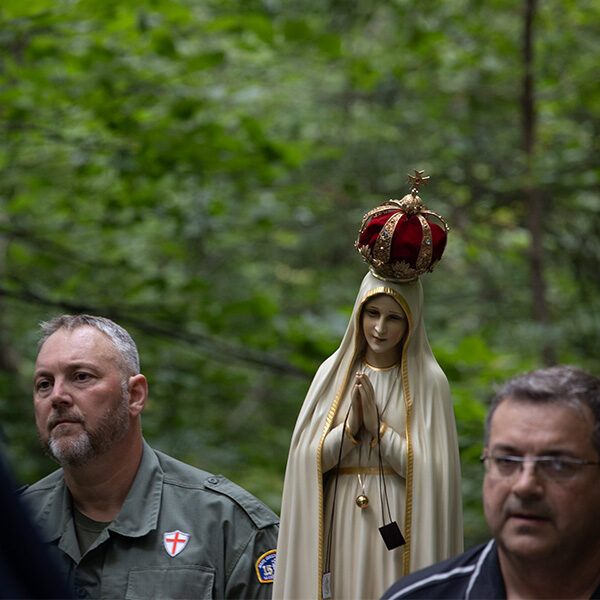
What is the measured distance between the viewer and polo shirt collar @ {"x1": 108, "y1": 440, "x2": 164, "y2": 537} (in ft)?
11.1

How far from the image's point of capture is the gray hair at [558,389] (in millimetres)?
2338

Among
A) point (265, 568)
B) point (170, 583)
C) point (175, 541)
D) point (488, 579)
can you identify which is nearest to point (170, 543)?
point (175, 541)

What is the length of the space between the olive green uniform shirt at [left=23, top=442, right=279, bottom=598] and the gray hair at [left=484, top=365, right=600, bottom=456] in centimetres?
133

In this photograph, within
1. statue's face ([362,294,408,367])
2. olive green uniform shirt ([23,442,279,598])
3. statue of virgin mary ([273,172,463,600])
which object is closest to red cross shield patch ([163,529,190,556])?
olive green uniform shirt ([23,442,279,598])

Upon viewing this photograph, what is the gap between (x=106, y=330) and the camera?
138 inches

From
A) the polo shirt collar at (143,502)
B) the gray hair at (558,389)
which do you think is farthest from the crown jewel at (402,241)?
the polo shirt collar at (143,502)

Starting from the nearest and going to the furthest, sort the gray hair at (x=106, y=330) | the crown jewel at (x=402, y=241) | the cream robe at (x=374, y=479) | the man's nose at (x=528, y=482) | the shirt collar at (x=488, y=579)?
the man's nose at (x=528, y=482), the shirt collar at (x=488, y=579), the cream robe at (x=374, y=479), the crown jewel at (x=402, y=241), the gray hair at (x=106, y=330)

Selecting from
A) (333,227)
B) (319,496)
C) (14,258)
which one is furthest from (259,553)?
(333,227)

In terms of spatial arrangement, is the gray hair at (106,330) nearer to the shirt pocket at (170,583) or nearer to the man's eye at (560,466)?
the shirt pocket at (170,583)

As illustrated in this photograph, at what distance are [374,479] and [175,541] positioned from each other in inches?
35.1

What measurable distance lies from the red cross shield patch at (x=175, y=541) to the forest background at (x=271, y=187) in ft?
6.55

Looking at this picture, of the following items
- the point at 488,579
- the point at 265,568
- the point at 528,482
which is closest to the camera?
the point at 528,482

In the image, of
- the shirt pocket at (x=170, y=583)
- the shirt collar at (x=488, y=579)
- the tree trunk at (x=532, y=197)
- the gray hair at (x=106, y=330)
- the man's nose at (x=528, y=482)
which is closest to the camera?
the man's nose at (x=528, y=482)

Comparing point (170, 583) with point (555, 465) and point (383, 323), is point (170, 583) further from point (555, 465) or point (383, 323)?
point (555, 465)
